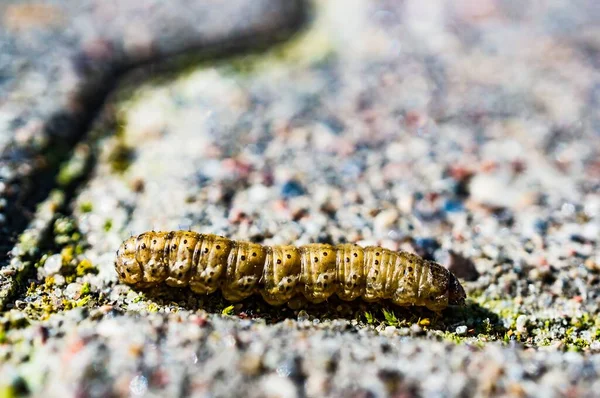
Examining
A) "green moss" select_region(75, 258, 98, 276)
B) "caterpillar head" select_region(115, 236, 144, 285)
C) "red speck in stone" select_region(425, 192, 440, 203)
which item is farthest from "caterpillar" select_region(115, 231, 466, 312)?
"red speck in stone" select_region(425, 192, 440, 203)

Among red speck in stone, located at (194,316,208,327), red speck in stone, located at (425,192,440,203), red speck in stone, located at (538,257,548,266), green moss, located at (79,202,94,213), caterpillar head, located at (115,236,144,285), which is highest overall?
red speck in stone, located at (425,192,440,203)

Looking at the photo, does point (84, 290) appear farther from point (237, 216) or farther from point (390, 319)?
point (390, 319)

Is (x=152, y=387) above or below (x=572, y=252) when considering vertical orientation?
below

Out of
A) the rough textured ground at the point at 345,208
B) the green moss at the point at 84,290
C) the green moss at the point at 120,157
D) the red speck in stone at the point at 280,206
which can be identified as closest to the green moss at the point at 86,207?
the rough textured ground at the point at 345,208

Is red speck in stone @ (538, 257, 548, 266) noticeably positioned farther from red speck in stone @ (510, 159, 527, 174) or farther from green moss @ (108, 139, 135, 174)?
green moss @ (108, 139, 135, 174)

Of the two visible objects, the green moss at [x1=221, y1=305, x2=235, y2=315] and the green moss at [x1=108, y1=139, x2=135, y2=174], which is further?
the green moss at [x1=108, y1=139, x2=135, y2=174]

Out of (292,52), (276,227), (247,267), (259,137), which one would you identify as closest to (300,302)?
(247,267)

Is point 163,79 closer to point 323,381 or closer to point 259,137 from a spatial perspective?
point 259,137
